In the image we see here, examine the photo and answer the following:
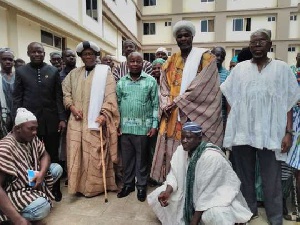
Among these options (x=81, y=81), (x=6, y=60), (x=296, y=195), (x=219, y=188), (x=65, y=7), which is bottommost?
(x=296, y=195)

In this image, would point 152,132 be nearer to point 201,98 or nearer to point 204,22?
point 201,98

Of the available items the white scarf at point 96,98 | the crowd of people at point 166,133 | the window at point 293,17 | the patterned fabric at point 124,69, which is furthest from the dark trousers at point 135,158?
the window at point 293,17

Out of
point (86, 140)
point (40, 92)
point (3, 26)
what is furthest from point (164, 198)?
point (3, 26)

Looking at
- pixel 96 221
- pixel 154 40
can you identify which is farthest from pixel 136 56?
pixel 154 40

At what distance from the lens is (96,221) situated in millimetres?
2955

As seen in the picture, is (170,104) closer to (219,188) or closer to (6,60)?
(219,188)

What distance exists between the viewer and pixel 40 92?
3326 mm

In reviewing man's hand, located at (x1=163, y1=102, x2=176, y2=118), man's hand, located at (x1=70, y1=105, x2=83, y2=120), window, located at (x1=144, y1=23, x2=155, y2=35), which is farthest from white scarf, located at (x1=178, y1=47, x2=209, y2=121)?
window, located at (x1=144, y1=23, x2=155, y2=35)

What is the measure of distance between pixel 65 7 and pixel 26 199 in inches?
315

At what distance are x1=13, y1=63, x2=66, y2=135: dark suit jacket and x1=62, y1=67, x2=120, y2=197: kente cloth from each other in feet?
0.85

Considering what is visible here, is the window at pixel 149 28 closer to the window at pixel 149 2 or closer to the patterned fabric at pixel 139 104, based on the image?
the window at pixel 149 2

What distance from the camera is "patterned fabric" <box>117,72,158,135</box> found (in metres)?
3.44

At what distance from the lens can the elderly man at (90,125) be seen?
352 cm

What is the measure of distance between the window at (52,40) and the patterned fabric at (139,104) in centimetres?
608
